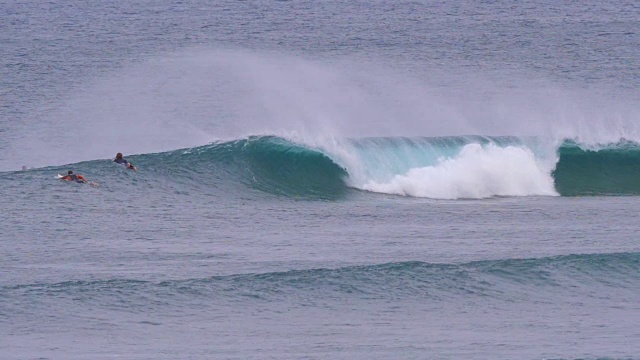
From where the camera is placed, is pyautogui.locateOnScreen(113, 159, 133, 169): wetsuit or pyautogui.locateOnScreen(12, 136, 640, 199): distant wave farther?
pyautogui.locateOnScreen(12, 136, 640, 199): distant wave

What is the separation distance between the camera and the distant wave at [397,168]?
31156 mm

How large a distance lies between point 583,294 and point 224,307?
5.95 m

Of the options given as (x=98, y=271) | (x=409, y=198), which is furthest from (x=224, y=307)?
(x=409, y=198)

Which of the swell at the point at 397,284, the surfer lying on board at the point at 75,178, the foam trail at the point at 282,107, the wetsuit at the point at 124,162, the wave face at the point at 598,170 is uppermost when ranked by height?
the foam trail at the point at 282,107

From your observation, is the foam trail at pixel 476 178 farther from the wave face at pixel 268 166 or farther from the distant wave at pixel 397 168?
the wave face at pixel 268 166

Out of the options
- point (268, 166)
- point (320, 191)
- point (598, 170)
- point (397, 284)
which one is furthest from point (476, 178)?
point (397, 284)

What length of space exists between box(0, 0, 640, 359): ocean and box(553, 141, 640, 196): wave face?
0.26ft

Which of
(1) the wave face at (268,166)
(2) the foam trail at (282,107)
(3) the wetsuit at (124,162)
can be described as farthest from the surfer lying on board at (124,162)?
(2) the foam trail at (282,107)

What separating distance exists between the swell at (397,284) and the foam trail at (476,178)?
853 centimetres

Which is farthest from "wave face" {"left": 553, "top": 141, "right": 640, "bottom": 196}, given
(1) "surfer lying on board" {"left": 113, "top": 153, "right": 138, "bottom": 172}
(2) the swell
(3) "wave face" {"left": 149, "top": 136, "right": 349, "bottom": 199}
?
(1) "surfer lying on board" {"left": 113, "top": 153, "right": 138, "bottom": 172}

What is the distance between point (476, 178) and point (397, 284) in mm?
10863

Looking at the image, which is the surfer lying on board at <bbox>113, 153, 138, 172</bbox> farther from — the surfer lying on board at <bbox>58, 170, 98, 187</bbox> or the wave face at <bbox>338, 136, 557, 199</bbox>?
the wave face at <bbox>338, 136, 557, 199</bbox>

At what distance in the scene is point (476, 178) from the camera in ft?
106

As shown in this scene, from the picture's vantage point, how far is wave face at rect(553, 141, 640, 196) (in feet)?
107
